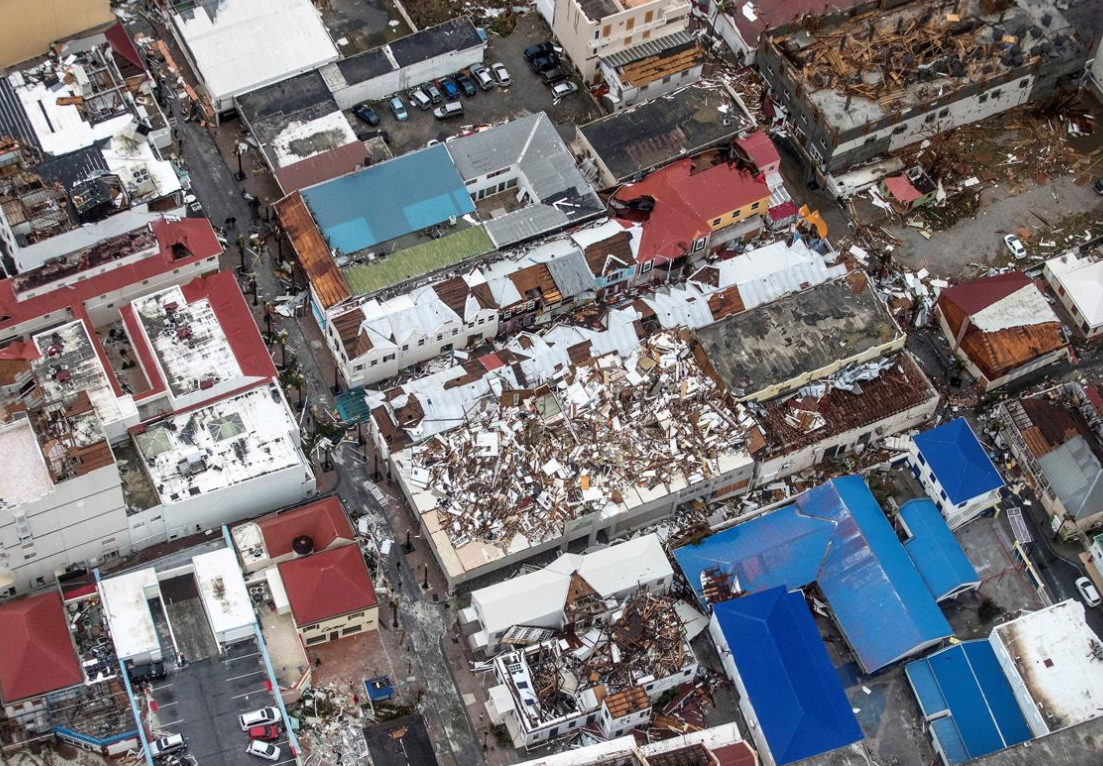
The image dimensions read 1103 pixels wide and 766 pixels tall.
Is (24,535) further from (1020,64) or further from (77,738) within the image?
(1020,64)

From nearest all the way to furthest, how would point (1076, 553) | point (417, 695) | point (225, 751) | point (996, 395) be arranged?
1. point (225, 751)
2. point (417, 695)
3. point (1076, 553)
4. point (996, 395)

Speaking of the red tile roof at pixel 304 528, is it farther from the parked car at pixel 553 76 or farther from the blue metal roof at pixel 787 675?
the parked car at pixel 553 76

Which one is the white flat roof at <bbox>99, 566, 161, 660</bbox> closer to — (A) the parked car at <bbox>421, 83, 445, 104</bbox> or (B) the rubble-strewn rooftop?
(B) the rubble-strewn rooftop

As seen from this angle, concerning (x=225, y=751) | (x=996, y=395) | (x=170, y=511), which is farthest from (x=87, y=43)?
(x=996, y=395)

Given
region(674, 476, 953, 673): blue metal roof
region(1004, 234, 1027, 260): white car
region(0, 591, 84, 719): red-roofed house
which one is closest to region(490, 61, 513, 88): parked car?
region(1004, 234, 1027, 260): white car

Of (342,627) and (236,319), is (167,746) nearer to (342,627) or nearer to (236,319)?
(342,627)

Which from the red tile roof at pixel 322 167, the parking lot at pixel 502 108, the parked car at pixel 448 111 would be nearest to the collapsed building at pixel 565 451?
the red tile roof at pixel 322 167
